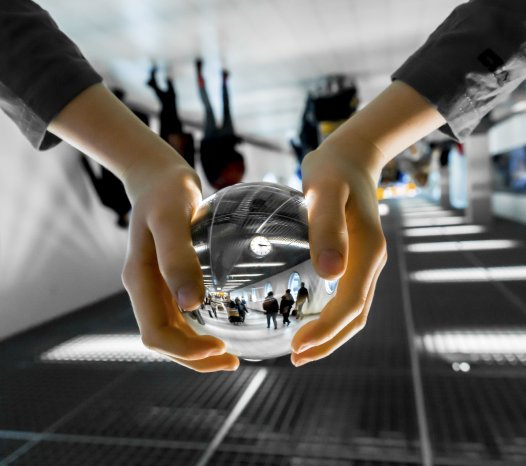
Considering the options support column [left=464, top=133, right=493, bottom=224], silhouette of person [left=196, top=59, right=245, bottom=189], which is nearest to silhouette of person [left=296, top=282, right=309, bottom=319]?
silhouette of person [left=196, top=59, right=245, bottom=189]

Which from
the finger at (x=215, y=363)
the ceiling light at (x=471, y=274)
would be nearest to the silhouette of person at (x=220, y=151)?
the ceiling light at (x=471, y=274)

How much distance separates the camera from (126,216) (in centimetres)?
656

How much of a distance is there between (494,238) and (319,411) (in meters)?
6.57

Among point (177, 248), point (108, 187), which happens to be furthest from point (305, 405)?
point (108, 187)

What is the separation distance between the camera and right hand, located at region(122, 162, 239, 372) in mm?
604

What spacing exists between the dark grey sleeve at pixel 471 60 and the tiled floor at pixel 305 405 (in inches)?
66.8

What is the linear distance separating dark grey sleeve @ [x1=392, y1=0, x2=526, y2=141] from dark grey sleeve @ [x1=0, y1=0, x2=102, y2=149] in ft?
1.62

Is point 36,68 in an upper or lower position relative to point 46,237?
upper

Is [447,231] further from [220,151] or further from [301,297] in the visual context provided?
[301,297]

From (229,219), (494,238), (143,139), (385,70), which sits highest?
(385,70)

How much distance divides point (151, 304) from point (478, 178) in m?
11.1

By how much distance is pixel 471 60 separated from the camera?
74 centimetres

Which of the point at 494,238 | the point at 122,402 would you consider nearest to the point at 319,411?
the point at 122,402

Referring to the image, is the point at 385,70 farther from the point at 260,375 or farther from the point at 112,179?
the point at 260,375
